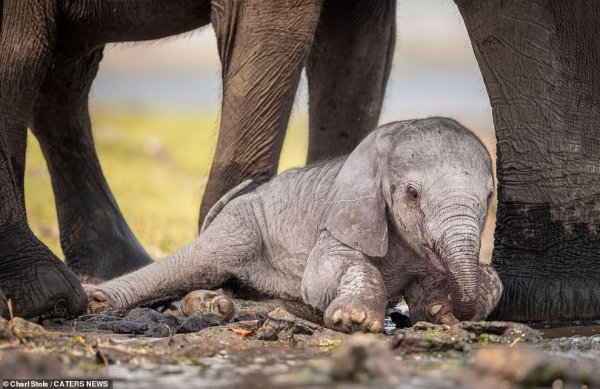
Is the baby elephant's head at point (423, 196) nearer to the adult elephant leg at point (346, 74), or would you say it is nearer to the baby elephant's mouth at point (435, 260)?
the baby elephant's mouth at point (435, 260)

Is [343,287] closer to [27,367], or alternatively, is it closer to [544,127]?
[544,127]

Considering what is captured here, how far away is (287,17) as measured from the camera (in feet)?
28.3

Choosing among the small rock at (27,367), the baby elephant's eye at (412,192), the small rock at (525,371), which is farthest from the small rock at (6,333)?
the baby elephant's eye at (412,192)

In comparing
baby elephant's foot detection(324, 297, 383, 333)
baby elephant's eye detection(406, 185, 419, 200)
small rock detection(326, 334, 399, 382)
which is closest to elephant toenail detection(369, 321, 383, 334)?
baby elephant's foot detection(324, 297, 383, 333)

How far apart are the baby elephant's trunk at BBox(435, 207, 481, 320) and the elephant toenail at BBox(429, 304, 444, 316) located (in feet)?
1.17

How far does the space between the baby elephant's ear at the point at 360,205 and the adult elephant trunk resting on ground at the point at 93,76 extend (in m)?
1.12

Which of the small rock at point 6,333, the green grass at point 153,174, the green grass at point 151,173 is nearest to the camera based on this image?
the small rock at point 6,333

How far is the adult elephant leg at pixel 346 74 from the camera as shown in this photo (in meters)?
9.90

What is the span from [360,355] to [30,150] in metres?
16.8

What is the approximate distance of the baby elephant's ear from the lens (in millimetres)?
7445

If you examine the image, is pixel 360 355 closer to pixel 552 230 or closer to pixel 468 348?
pixel 468 348

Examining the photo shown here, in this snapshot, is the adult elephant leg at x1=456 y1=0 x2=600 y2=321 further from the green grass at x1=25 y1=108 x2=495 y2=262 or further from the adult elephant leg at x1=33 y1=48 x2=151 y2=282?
the adult elephant leg at x1=33 y1=48 x2=151 y2=282

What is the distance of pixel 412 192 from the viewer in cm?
728

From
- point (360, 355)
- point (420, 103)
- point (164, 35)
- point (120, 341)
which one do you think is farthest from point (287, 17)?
point (420, 103)
